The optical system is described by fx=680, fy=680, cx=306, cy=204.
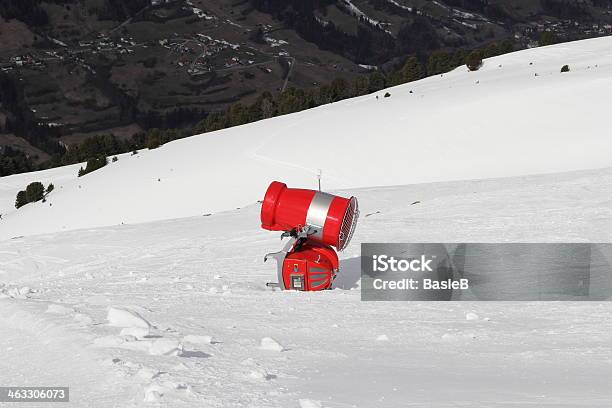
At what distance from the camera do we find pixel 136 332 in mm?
5098

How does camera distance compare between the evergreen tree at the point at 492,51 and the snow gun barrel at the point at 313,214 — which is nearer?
the snow gun barrel at the point at 313,214

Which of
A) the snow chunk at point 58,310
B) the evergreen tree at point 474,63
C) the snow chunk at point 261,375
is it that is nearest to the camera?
the snow chunk at point 261,375

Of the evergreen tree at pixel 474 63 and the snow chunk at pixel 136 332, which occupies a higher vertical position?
the evergreen tree at pixel 474 63

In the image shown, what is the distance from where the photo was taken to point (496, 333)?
603cm

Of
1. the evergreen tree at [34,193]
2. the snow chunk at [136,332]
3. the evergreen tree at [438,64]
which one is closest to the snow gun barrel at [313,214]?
the snow chunk at [136,332]

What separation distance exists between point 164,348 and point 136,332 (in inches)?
21.5

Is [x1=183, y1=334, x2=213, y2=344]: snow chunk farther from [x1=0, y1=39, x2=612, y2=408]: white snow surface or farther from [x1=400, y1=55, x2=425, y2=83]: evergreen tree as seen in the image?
[x1=400, y1=55, x2=425, y2=83]: evergreen tree

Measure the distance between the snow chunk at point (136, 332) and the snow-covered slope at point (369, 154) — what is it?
1157 inches

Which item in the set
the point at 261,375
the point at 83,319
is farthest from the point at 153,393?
the point at 83,319

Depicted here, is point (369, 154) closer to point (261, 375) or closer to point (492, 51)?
point (261, 375)

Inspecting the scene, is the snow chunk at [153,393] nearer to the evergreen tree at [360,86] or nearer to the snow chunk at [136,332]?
the snow chunk at [136,332]

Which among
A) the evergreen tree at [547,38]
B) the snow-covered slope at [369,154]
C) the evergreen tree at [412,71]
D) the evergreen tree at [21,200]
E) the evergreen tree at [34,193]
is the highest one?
the evergreen tree at [547,38]

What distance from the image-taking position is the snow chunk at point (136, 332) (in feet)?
16.6

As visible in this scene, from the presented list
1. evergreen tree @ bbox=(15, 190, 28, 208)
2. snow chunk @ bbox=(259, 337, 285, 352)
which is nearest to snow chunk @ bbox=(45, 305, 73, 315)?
snow chunk @ bbox=(259, 337, 285, 352)
